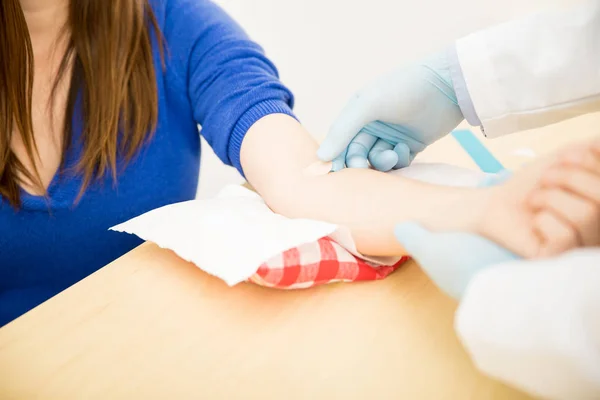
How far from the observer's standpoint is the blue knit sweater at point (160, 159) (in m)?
0.64

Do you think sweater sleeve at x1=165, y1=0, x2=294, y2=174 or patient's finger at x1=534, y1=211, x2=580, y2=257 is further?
sweater sleeve at x1=165, y1=0, x2=294, y2=174

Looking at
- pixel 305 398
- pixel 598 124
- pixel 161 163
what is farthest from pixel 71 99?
pixel 598 124

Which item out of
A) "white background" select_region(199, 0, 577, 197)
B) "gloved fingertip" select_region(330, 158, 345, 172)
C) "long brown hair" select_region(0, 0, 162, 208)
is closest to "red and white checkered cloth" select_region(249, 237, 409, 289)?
"gloved fingertip" select_region(330, 158, 345, 172)

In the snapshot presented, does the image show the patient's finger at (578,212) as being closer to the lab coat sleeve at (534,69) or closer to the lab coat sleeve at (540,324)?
the lab coat sleeve at (540,324)

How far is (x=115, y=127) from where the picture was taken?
658 mm

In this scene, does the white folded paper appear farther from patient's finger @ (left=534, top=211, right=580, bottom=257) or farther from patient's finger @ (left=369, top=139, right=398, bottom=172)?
patient's finger @ (left=534, top=211, right=580, bottom=257)

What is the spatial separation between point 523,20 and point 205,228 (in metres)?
0.46

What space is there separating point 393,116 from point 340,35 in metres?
0.90

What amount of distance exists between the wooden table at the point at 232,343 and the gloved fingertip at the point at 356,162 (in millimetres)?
154

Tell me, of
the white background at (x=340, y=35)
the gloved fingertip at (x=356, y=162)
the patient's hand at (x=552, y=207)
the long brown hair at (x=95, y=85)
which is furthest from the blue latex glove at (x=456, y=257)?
the white background at (x=340, y=35)

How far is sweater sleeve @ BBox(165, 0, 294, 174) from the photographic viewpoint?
0.64 meters

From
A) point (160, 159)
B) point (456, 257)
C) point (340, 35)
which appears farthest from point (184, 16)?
point (340, 35)

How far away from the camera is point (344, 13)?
53.1 inches

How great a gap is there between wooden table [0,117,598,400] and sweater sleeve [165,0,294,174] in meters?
0.23
